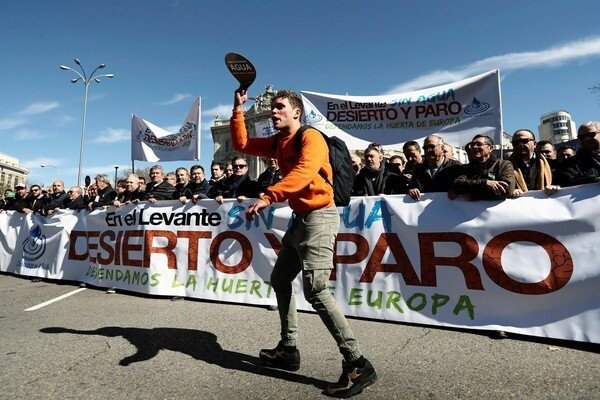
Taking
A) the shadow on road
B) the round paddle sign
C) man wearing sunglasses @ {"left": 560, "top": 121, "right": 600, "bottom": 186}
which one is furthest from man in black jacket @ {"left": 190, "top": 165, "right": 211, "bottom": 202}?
man wearing sunglasses @ {"left": 560, "top": 121, "right": 600, "bottom": 186}

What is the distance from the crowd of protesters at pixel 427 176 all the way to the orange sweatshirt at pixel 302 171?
1.89 meters

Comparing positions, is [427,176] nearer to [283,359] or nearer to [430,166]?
[430,166]

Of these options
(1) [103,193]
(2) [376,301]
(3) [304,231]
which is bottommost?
(2) [376,301]

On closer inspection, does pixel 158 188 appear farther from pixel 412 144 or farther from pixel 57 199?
pixel 412 144

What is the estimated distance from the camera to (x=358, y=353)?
241 cm

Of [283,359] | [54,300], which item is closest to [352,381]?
[283,359]

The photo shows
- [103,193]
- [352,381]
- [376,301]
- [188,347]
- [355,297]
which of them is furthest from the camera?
[103,193]

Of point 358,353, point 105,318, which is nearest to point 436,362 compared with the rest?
point 358,353

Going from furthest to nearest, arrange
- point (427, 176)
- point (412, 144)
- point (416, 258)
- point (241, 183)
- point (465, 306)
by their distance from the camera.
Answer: point (241, 183), point (412, 144), point (427, 176), point (416, 258), point (465, 306)

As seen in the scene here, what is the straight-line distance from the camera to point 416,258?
396 cm

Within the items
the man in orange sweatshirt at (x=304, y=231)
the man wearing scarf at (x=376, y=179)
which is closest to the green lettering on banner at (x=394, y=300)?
the man in orange sweatshirt at (x=304, y=231)

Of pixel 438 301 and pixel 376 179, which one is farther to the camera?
pixel 376 179

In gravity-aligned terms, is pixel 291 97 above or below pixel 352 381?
above

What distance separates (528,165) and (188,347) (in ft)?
13.7
